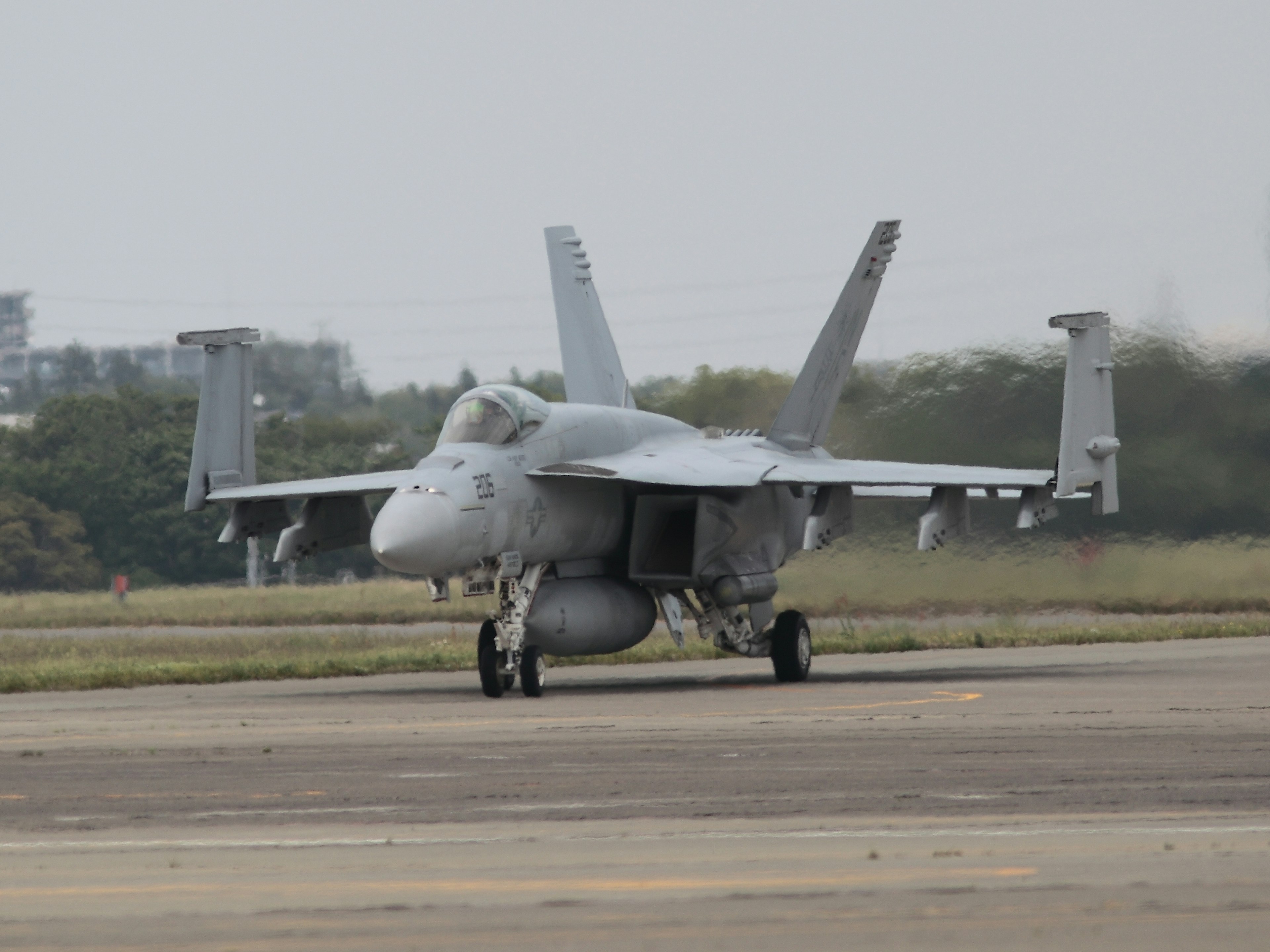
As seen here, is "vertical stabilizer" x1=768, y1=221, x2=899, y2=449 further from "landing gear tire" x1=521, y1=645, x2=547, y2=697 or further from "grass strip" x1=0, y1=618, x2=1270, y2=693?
"landing gear tire" x1=521, y1=645, x2=547, y2=697

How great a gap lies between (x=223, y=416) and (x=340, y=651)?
607cm

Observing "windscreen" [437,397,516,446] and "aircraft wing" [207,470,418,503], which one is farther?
"aircraft wing" [207,470,418,503]

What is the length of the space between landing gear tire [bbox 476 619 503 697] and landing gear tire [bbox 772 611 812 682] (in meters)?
3.21

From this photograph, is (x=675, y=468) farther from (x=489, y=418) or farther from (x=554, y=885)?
(x=554, y=885)

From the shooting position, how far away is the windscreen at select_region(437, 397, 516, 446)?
17.8 m

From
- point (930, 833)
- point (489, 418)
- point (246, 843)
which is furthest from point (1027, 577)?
point (246, 843)

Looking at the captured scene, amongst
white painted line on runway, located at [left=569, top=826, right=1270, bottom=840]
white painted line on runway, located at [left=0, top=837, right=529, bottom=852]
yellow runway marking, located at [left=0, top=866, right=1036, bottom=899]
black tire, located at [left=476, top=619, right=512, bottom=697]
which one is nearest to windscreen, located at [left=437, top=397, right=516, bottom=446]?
black tire, located at [left=476, top=619, right=512, bottom=697]

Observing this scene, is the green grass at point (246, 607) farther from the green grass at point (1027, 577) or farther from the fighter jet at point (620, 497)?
the fighter jet at point (620, 497)

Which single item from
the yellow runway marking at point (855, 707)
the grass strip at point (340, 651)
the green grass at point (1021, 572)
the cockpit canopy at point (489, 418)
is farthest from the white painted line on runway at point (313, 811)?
the green grass at point (1021, 572)

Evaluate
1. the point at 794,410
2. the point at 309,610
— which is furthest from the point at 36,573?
the point at 794,410

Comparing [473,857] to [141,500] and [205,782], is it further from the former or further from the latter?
[141,500]

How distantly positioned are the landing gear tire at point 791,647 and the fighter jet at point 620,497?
0.02 m

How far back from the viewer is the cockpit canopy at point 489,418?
17812 mm

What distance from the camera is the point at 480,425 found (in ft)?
58.5
